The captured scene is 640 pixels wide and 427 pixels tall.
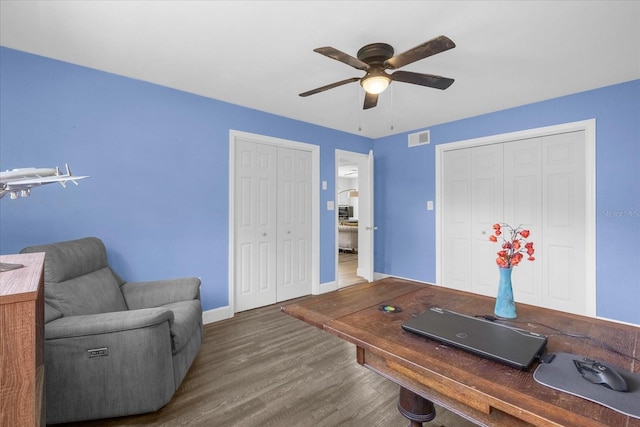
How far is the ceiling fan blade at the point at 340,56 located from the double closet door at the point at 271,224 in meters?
1.92

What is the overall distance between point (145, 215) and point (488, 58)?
10.7 feet

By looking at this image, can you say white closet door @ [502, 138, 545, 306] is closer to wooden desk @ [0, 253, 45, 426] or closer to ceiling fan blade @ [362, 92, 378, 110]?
ceiling fan blade @ [362, 92, 378, 110]

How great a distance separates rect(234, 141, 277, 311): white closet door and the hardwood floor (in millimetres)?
769

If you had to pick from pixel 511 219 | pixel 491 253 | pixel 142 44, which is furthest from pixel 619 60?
pixel 142 44

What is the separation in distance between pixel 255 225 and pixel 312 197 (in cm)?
94

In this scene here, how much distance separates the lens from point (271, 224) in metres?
3.71

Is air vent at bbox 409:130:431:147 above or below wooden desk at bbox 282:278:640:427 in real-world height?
above

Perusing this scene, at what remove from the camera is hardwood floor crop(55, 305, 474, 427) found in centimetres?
170

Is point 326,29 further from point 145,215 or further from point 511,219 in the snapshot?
point 511,219

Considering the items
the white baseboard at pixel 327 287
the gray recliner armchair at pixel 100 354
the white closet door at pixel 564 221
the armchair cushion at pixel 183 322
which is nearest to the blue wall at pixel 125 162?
the gray recliner armchair at pixel 100 354

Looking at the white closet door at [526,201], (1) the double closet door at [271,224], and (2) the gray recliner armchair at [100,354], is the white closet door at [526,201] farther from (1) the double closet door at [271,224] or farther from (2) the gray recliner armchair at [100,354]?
(2) the gray recliner armchair at [100,354]

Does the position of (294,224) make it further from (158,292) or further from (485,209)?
(485,209)

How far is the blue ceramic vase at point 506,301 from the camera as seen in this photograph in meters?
1.19

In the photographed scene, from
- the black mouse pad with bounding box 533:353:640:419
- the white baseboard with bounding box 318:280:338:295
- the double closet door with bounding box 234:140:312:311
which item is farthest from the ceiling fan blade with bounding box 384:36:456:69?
the white baseboard with bounding box 318:280:338:295
